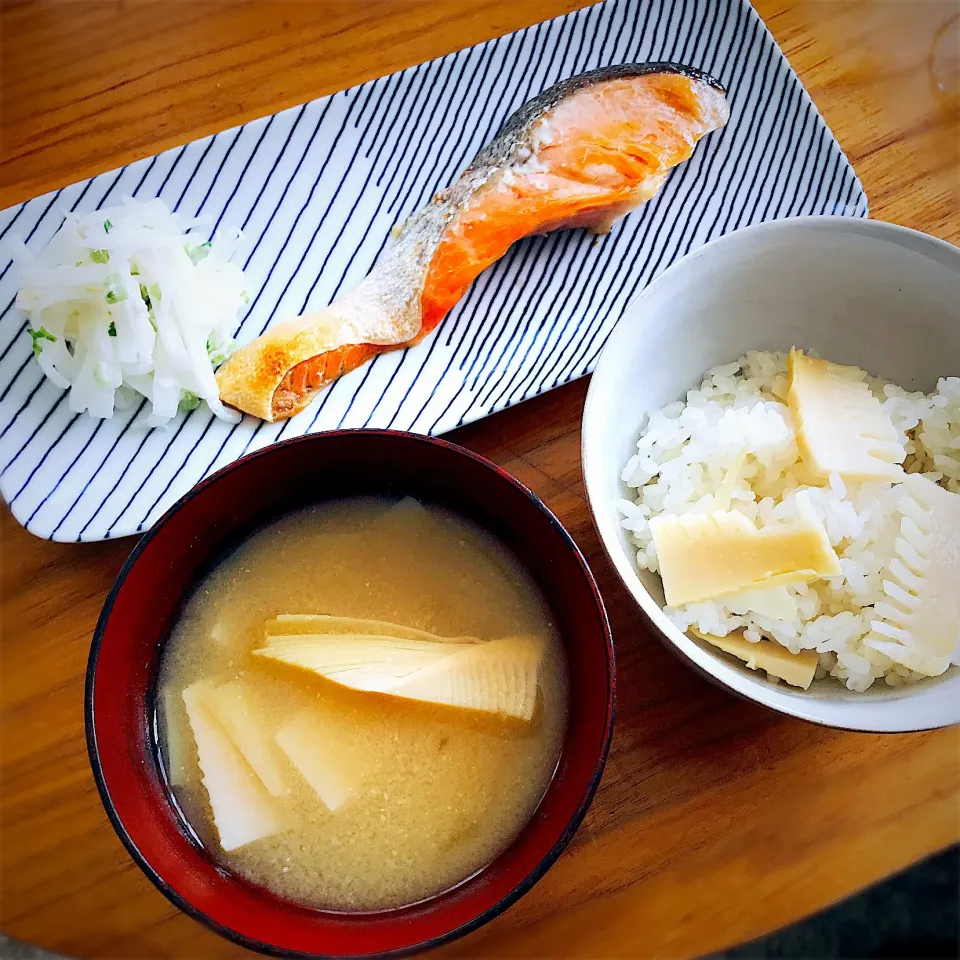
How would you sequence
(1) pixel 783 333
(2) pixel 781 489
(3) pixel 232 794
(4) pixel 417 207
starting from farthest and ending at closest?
(4) pixel 417 207 → (1) pixel 783 333 → (2) pixel 781 489 → (3) pixel 232 794

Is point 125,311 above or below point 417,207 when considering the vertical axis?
above

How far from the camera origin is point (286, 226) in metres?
1.18

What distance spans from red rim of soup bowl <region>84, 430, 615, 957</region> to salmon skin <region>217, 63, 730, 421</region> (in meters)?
0.23

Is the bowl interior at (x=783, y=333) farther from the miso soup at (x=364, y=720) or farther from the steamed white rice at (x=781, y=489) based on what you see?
the miso soup at (x=364, y=720)

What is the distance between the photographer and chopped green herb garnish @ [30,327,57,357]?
1105 mm

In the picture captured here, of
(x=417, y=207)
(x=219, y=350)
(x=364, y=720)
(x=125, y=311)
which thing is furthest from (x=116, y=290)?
(x=364, y=720)

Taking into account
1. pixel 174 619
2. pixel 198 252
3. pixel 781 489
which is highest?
pixel 198 252

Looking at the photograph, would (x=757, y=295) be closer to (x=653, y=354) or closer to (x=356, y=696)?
(x=653, y=354)

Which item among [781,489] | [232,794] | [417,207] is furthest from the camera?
[417,207]

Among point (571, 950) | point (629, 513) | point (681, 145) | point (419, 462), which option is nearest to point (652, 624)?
point (629, 513)

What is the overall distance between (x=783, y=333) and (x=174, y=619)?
2.50 ft

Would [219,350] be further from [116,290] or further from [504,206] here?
[504,206]

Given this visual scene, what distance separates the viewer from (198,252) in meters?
1.16

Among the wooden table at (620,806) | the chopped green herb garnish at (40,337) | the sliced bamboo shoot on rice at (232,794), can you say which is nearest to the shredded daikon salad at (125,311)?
the chopped green herb garnish at (40,337)
